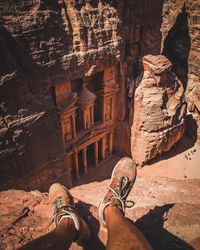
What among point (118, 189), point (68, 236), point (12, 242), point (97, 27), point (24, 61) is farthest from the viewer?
point (97, 27)

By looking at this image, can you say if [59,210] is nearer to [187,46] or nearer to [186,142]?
[186,142]

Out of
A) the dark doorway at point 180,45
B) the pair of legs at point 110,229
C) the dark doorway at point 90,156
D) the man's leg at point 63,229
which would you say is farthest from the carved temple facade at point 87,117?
the dark doorway at point 180,45

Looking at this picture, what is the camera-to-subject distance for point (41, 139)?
7.19 metres

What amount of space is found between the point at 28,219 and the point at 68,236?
1.91 meters

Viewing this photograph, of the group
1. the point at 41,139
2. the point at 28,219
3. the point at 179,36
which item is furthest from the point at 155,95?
the point at 28,219

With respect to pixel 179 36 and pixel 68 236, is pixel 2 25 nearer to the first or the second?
pixel 68 236

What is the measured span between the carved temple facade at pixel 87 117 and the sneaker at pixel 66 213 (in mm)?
3550

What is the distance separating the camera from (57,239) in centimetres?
307

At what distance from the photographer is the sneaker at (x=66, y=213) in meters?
3.71

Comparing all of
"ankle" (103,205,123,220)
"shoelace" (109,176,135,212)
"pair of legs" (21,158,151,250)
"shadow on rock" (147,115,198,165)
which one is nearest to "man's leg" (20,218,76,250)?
"pair of legs" (21,158,151,250)

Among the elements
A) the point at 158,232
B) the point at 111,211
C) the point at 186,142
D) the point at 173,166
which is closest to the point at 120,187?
the point at 111,211

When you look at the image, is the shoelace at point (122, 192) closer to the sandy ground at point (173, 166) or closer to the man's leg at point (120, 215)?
the man's leg at point (120, 215)

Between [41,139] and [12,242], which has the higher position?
[41,139]

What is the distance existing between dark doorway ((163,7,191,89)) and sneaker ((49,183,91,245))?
33.2 feet
